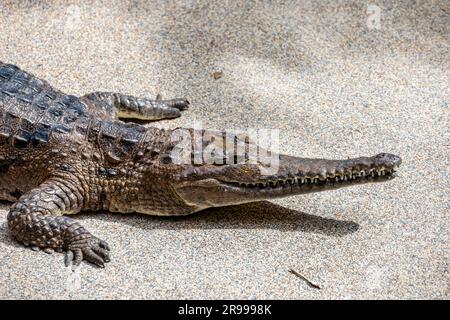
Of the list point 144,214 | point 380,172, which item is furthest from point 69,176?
point 380,172

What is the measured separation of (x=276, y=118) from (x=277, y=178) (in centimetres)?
122

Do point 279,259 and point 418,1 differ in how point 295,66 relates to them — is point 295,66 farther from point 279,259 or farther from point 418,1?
point 279,259

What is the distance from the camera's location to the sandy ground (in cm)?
370

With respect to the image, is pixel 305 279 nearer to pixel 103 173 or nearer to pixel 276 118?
pixel 103 173

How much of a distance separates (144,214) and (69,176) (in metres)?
0.54

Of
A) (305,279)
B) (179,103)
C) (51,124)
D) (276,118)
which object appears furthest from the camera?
(179,103)

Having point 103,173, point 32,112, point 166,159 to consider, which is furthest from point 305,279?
point 32,112

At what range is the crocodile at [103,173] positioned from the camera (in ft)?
13.0

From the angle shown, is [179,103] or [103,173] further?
[179,103]

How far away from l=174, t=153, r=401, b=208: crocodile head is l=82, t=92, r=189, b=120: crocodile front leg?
1184mm

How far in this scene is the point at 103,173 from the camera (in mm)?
4230

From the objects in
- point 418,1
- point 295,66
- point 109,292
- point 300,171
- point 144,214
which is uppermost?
point 418,1

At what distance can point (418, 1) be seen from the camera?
21.1ft

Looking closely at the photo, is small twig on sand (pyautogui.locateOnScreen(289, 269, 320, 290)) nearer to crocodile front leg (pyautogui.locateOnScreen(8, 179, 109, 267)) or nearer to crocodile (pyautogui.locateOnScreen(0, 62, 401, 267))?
crocodile (pyautogui.locateOnScreen(0, 62, 401, 267))
